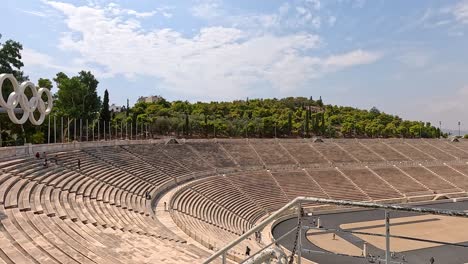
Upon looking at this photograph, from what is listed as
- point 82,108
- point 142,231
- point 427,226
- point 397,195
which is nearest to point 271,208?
point 427,226

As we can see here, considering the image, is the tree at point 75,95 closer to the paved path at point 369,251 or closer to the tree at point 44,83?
the tree at point 44,83

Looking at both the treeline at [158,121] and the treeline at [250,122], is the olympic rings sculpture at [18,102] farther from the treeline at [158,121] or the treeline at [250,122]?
the treeline at [250,122]

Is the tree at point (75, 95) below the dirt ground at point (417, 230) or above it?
above

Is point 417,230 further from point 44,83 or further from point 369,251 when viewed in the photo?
point 44,83

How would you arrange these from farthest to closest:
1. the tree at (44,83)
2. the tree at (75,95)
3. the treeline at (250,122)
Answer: the treeline at (250,122) < the tree at (75,95) < the tree at (44,83)

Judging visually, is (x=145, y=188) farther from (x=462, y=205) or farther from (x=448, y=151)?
(x=448, y=151)

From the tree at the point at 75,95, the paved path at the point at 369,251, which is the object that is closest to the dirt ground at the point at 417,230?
the paved path at the point at 369,251

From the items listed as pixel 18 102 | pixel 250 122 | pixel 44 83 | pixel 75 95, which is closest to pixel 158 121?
pixel 250 122

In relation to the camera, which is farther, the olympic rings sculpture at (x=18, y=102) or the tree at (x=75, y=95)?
the tree at (x=75, y=95)

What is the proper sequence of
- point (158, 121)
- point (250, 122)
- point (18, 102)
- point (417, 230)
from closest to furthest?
point (18, 102) < point (417, 230) < point (158, 121) < point (250, 122)

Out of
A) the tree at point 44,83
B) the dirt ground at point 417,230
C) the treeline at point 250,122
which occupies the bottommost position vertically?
the dirt ground at point 417,230

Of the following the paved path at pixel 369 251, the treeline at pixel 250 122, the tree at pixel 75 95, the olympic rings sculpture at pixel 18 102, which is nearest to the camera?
the olympic rings sculpture at pixel 18 102

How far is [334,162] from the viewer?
151ft

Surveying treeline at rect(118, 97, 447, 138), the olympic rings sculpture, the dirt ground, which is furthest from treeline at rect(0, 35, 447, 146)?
the dirt ground
